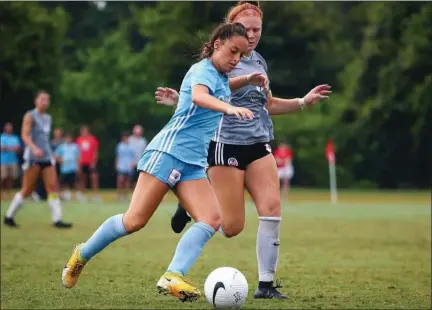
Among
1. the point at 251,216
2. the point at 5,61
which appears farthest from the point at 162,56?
the point at 251,216

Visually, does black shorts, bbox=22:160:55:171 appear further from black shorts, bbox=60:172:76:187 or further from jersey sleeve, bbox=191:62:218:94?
black shorts, bbox=60:172:76:187

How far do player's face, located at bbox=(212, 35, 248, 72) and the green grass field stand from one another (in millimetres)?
2025

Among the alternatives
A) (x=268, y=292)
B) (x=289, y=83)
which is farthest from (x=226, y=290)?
(x=289, y=83)

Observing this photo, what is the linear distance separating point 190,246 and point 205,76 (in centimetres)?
125

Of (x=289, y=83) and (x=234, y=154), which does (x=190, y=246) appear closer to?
(x=234, y=154)

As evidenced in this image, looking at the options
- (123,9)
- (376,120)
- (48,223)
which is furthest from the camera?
(123,9)

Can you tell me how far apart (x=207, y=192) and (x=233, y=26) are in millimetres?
1266

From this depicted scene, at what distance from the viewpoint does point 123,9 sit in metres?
74.8

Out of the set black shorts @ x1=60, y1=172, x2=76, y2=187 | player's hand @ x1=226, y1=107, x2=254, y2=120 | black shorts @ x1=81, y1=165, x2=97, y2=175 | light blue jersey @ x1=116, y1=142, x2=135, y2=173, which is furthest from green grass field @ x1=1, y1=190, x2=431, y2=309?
black shorts @ x1=81, y1=165, x2=97, y2=175

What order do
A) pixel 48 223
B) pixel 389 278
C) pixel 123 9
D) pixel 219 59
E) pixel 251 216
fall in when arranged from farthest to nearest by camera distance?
pixel 123 9, pixel 251 216, pixel 48 223, pixel 389 278, pixel 219 59

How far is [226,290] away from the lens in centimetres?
759

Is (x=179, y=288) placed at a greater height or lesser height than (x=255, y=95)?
lesser

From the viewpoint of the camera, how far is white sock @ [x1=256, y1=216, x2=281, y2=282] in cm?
901

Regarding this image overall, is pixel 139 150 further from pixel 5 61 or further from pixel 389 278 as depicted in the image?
pixel 389 278
